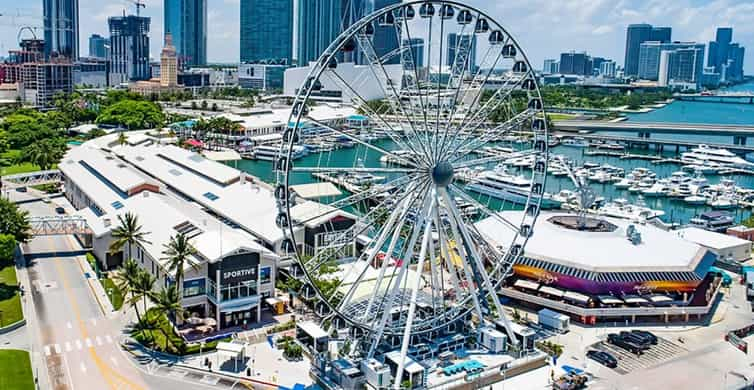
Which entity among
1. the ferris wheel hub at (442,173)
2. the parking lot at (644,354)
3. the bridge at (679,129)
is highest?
the ferris wheel hub at (442,173)

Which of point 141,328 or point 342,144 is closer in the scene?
point 141,328

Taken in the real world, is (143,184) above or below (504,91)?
below

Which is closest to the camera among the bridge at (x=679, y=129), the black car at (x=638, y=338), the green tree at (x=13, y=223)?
Answer: the black car at (x=638, y=338)

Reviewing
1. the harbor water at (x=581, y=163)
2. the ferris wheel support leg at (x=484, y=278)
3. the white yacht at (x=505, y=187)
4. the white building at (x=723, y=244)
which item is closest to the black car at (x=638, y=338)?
the ferris wheel support leg at (x=484, y=278)

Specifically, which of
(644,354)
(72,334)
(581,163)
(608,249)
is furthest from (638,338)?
(581,163)

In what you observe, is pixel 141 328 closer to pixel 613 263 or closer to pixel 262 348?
pixel 262 348

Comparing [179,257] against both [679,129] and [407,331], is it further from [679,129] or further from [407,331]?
[679,129]

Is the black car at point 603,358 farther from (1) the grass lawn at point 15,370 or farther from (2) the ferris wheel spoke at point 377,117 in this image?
(1) the grass lawn at point 15,370

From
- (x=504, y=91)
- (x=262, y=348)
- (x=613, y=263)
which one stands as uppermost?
(x=504, y=91)

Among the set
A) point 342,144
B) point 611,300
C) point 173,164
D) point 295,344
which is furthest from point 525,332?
point 342,144
